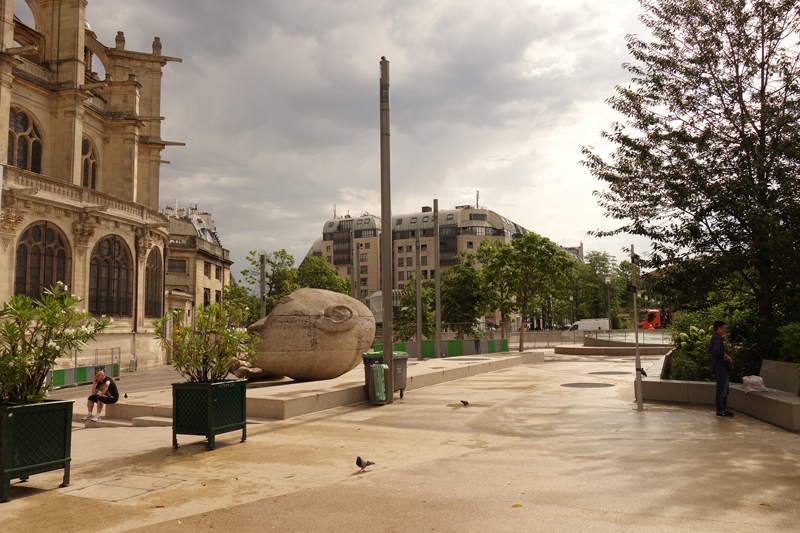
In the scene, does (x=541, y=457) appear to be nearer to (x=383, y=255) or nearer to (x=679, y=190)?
(x=383, y=255)

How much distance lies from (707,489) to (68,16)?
44.1 meters

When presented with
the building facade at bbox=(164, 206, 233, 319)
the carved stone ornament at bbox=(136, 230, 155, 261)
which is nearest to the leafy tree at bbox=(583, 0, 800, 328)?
the carved stone ornament at bbox=(136, 230, 155, 261)

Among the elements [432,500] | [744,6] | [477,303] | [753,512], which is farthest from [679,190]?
[477,303]

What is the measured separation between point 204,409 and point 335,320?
22.2 feet

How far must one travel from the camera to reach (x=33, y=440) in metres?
6.26

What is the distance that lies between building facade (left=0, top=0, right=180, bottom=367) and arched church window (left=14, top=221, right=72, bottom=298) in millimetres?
57

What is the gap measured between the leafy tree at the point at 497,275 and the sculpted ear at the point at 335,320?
2636 cm

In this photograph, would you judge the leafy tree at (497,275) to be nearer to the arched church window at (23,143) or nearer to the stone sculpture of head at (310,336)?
the stone sculpture of head at (310,336)

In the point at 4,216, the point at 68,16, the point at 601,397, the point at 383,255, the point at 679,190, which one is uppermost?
the point at 68,16

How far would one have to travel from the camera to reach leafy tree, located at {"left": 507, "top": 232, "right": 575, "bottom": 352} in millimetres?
39219

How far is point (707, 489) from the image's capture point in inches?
237

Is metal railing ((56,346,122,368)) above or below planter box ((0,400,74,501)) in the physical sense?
below

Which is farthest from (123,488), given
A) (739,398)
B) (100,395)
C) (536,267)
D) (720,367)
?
(536,267)

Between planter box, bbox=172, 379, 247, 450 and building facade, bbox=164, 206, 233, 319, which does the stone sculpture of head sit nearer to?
planter box, bbox=172, 379, 247, 450
